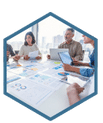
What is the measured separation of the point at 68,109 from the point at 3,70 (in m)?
0.54

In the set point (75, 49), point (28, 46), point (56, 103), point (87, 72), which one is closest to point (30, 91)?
point (56, 103)

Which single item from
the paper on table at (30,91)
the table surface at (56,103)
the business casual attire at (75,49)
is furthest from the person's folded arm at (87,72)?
the business casual attire at (75,49)

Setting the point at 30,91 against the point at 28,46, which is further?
the point at 28,46

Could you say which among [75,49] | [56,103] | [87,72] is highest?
[75,49]

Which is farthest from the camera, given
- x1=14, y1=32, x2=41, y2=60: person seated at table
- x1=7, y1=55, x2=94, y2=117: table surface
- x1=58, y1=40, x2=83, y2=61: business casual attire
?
x1=14, y1=32, x2=41, y2=60: person seated at table

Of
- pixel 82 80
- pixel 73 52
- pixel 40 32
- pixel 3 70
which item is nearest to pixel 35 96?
pixel 3 70

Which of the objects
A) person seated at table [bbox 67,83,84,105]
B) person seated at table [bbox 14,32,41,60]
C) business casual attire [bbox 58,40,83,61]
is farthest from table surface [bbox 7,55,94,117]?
person seated at table [bbox 14,32,41,60]

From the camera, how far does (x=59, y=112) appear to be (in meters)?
0.59

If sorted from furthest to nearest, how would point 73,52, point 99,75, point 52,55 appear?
point 73,52, point 52,55, point 99,75

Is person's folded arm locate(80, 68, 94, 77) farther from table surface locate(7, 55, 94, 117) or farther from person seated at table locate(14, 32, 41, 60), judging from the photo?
person seated at table locate(14, 32, 41, 60)

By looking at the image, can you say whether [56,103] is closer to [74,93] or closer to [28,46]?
[74,93]

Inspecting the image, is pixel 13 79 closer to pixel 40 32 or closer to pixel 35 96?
pixel 35 96

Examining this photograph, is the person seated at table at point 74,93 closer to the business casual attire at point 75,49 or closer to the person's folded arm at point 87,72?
the person's folded arm at point 87,72

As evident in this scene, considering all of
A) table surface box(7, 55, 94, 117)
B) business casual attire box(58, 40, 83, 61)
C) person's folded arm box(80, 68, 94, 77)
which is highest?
business casual attire box(58, 40, 83, 61)
